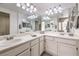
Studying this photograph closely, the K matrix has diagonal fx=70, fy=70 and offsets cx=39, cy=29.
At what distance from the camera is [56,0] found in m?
1.50

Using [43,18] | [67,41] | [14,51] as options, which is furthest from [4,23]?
[67,41]

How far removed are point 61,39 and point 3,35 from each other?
1.51m

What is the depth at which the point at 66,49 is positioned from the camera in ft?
6.25

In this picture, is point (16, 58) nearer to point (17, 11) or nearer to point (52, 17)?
point (17, 11)

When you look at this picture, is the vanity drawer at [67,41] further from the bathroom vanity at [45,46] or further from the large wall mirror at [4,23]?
the large wall mirror at [4,23]

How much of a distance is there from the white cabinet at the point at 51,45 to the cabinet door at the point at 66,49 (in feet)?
0.64

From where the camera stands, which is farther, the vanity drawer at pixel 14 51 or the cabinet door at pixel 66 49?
the cabinet door at pixel 66 49

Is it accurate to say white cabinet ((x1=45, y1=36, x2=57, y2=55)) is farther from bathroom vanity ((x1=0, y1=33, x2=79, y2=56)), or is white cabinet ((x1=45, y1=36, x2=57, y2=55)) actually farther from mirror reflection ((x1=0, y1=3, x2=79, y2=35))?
mirror reflection ((x1=0, y1=3, x2=79, y2=35))

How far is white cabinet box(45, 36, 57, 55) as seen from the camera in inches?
88.2

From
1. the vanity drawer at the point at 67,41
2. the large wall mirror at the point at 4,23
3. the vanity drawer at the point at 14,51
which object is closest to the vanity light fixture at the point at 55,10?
the vanity drawer at the point at 67,41

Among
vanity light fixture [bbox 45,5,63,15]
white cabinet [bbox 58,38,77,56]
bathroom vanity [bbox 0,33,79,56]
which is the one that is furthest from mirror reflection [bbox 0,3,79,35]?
white cabinet [bbox 58,38,77,56]

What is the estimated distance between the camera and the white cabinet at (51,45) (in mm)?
2240

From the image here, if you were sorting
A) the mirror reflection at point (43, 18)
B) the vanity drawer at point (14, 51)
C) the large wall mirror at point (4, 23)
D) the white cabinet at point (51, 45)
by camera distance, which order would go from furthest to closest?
the white cabinet at point (51, 45) → the mirror reflection at point (43, 18) → the large wall mirror at point (4, 23) → the vanity drawer at point (14, 51)

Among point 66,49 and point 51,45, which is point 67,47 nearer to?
point 66,49
